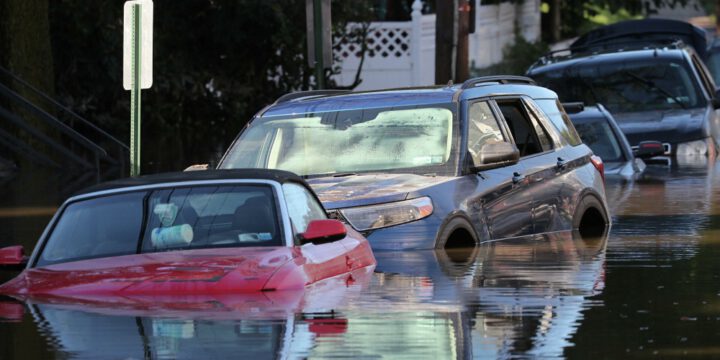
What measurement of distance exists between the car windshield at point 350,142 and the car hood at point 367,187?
0.27m

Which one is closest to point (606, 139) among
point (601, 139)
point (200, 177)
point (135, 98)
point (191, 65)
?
point (601, 139)

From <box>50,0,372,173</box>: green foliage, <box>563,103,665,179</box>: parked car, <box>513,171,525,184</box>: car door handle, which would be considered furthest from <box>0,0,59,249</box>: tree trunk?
<box>513,171,525,184</box>: car door handle

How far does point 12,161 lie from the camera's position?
2727 centimetres

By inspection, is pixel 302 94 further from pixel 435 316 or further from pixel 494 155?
pixel 435 316

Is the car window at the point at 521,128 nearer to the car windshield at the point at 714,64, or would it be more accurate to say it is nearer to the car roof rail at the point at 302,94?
the car roof rail at the point at 302,94

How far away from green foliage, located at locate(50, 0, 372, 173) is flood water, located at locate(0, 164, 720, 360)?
60.6 ft

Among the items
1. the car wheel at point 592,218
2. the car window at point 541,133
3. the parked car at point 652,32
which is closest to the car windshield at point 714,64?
the parked car at point 652,32

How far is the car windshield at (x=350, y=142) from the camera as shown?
44.1ft

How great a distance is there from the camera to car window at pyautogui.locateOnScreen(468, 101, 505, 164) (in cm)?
1353

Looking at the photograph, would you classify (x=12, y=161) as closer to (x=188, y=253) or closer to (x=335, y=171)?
(x=335, y=171)

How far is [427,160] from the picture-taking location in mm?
13359

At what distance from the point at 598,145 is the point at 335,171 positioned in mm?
7966

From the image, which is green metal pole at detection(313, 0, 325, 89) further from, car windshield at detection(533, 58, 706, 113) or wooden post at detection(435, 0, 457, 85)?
wooden post at detection(435, 0, 457, 85)

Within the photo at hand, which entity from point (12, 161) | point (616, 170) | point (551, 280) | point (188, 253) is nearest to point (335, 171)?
point (551, 280)
